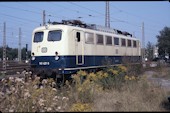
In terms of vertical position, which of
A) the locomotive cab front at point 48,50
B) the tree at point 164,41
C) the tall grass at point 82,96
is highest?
the tree at point 164,41

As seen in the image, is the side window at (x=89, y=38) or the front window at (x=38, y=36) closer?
the front window at (x=38, y=36)

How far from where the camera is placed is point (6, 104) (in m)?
6.79

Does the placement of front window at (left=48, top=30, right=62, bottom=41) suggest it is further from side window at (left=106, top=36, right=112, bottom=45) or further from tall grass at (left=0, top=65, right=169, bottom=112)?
side window at (left=106, top=36, right=112, bottom=45)

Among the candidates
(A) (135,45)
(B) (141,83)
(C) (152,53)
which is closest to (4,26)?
(A) (135,45)


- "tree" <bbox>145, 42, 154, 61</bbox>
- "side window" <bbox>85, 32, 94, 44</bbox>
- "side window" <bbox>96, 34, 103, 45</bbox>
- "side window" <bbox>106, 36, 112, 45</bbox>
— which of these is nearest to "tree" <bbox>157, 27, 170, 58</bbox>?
"tree" <bbox>145, 42, 154, 61</bbox>

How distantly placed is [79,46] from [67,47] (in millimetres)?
1140

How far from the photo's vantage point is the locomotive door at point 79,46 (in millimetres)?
16516

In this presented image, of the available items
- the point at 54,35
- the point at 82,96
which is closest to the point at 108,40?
the point at 54,35

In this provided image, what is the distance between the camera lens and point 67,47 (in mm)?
15773

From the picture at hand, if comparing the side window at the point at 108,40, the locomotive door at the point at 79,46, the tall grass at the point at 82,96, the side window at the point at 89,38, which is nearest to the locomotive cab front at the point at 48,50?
the locomotive door at the point at 79,46

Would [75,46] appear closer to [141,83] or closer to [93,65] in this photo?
[93,65]

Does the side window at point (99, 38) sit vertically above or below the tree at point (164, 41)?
below

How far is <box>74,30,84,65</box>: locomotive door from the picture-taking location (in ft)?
54.2

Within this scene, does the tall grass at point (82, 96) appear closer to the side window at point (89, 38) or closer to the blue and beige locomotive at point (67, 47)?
the blue and beige locomotive at point (67, 47)
